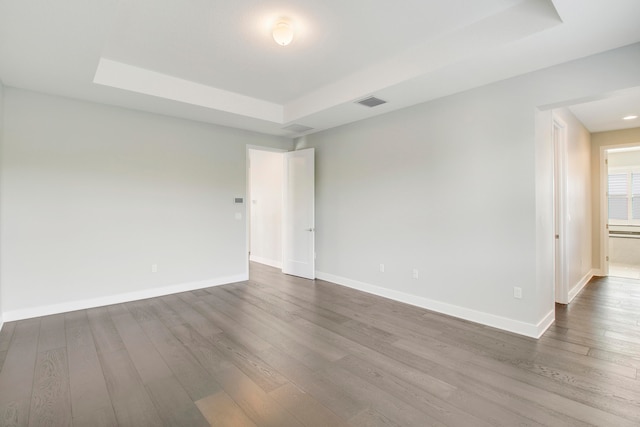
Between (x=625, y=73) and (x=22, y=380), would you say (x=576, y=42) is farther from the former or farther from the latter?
(x=22, y=380)

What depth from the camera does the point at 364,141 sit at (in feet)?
15.6

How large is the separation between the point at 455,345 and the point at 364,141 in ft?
10.0

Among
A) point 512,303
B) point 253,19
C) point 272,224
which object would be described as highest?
point 253,19

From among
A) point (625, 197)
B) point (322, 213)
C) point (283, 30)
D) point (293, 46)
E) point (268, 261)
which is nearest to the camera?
point (283, 30)

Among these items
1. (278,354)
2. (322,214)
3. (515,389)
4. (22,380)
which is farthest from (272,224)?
(515,389)

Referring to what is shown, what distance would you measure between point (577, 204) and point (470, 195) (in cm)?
268

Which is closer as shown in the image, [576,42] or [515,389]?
[515,389]

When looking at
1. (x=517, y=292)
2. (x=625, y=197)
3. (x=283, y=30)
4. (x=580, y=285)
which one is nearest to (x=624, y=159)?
(x=625, y=197)

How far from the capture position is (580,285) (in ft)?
15.9

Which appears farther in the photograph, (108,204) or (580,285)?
(580,285)

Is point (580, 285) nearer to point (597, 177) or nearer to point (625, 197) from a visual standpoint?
point (597, 177)

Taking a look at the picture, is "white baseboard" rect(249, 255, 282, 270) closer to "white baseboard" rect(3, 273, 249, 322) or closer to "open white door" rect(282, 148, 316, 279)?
"open white door" rect(282, 148, 316, 279)

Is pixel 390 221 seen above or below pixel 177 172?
below

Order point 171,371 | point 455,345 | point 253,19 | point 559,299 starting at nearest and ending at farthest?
point 171,371
point 253,19
point 455,345
point 559,299
